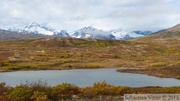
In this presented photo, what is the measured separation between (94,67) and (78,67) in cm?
589

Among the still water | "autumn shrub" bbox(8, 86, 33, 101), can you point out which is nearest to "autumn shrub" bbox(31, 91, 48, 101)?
"autumn shrub" bbox(8, 86, 33, 101)

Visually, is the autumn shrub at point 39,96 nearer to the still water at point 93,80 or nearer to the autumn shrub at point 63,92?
the autumn shrub at point 63,92

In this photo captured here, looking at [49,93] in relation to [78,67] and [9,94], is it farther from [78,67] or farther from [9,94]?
[78,67]

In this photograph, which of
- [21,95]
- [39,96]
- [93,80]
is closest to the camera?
[39,96]

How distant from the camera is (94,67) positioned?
102 meters

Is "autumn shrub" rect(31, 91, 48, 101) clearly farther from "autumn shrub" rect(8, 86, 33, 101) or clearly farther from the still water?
the still water

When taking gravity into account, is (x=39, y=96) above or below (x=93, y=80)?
above

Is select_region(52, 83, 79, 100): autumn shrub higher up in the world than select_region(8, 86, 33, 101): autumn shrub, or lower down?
lower down

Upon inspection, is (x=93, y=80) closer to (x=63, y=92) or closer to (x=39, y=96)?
(x=63, y=92)

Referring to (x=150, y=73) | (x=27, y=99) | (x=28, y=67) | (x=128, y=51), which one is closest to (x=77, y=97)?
(x=27, y=99)

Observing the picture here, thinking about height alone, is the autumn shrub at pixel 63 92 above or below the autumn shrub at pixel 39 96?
below

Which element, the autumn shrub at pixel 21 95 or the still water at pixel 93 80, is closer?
the autumn shrub at pixel 21 95

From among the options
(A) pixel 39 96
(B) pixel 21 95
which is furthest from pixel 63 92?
(B) pixel 21 95

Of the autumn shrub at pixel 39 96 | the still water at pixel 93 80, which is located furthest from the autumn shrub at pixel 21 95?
the still water at pixel 93 80
